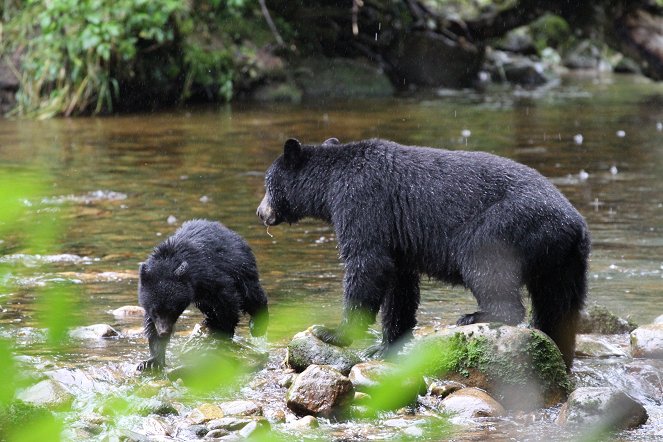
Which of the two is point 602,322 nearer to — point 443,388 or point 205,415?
point 443,388

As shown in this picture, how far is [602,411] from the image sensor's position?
13.9 feet

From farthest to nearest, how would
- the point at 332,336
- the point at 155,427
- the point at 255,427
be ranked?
the point at 332,336, the point at 155,427, the point at 255,427

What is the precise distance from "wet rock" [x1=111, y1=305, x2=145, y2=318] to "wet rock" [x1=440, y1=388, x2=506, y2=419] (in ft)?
7.98

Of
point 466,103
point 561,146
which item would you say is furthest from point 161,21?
point 561,146

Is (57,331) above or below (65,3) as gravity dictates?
below

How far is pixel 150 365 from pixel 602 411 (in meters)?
2.31

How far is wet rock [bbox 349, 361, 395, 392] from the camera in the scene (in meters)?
4.45

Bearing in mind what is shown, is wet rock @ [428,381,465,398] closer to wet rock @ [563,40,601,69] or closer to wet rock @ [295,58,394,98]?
wet rock @ [295,58,394,98]

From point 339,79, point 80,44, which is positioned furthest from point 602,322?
point 339,79

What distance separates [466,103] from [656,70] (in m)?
A: 3.83

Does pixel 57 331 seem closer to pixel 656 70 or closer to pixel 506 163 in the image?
pixel 506 163

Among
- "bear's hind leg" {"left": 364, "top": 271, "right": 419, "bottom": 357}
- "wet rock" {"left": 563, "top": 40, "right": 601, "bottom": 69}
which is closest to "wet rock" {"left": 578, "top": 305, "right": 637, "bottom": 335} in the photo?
"bear's hind leg" {"left": 364, "top": 271, "right": 419, "bottom": 357}

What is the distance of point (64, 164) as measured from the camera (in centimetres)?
1252

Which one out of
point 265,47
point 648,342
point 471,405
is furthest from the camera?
point 265,47
